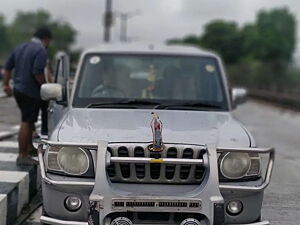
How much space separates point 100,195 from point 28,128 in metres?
3.11

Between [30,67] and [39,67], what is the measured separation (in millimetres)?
129

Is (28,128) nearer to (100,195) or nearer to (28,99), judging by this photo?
(28,99)

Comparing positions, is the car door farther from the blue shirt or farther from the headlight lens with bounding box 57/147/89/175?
the headlight lens with bounding box 57/147/89/175

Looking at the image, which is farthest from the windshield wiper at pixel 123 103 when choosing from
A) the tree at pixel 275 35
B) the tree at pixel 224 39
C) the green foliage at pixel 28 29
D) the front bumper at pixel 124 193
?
the tree at pixel 224 39

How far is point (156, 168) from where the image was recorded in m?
3.95

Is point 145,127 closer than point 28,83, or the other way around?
point 145,127

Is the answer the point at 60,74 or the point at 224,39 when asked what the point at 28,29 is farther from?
the point at 60,74

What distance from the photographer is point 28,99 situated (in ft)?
21.9

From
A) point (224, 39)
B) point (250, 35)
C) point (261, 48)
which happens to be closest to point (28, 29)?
point (224, 39)

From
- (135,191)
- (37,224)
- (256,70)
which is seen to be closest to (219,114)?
(135,191)

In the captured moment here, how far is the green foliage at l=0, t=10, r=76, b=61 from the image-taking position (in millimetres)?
89688

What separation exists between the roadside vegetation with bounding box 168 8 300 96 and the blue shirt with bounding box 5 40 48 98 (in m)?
24.7

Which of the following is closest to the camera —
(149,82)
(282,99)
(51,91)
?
(51,91)

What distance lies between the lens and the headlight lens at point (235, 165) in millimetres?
4039
